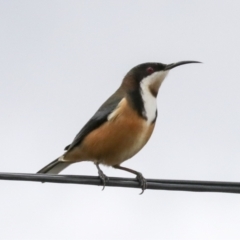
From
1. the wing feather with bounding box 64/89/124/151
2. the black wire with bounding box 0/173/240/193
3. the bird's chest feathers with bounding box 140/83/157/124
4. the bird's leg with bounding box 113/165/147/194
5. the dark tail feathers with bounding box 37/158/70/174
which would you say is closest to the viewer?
the black wire with bounding box 0/173/240/193

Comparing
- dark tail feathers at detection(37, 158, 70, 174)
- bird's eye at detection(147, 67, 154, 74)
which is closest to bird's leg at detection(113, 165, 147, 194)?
A: dark tail feathers at detection(37, 158, 70, 174)

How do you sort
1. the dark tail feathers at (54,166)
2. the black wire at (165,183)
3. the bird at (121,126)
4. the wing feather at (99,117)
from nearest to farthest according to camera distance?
1. the black wire at (165,183)
2. the bird at (121,126)
3. the wing feather at (99,117)
4. the dark tail feathers at (54,166)

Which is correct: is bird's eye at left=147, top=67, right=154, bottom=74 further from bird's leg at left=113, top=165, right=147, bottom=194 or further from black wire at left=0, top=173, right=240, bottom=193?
black wire at left=0, top=173, right=240, bottom=193

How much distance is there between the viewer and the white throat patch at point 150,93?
8.72 m

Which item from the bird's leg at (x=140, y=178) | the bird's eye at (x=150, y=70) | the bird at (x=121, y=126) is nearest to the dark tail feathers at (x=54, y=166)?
the bird at (x=121, y=126)

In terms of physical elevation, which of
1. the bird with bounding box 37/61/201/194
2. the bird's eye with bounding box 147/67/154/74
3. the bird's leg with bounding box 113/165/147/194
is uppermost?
the bird's eye with bounding box 147/67/154/74

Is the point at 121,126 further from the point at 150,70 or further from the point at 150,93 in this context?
the point at 150,70

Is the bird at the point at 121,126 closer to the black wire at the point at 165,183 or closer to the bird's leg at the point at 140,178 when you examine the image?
the bird's leg at the point at 140,178

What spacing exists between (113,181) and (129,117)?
162 centimetres

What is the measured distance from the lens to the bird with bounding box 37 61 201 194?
28.1 feet

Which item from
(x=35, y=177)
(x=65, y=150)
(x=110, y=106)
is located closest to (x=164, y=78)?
(x=110, y=106)

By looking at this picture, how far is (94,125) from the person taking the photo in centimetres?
884

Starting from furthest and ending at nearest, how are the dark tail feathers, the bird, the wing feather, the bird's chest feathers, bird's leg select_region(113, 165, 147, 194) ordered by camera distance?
the dark tail feathers, the wing feather, the bird's chest feathers, the bird, bird's leg select_region(113, 165, 147, 194)

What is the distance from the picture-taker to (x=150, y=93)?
29.9 feet
